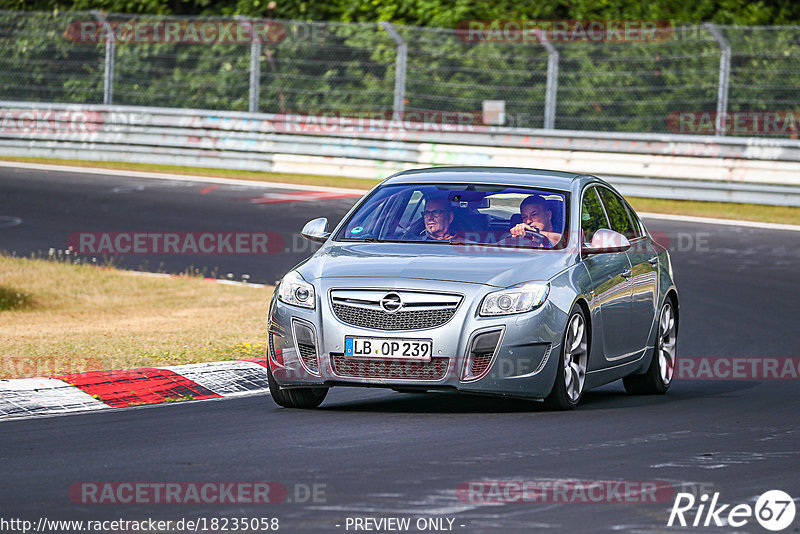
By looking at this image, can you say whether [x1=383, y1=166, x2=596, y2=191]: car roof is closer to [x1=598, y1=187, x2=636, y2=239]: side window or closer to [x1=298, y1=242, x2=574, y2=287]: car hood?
[x1=598, y1=187, x2=636, y2=239]: side window

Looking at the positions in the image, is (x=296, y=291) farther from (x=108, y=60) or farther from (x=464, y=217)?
(x=108, y=60)

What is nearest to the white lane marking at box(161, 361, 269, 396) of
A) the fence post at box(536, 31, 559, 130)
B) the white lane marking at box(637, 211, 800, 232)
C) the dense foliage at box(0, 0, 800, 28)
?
the white lane marking at box(637, 211, 800, 232)

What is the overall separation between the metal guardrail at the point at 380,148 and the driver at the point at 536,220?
13645 mm

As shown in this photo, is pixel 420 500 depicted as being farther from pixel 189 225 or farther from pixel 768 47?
pixel 768 47

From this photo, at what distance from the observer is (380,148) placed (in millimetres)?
25500

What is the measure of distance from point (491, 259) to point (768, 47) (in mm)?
15698

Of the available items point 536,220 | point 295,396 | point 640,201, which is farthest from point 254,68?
point 295,396

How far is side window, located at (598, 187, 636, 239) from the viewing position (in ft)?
34.8

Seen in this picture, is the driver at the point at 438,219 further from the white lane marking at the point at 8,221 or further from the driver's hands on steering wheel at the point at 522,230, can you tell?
the white lane marking at the point at 8,221

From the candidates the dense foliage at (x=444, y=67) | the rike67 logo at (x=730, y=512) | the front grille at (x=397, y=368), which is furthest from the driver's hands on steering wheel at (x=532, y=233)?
the dense foliage at (x=444, y=67)

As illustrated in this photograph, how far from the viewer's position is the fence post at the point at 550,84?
24547 mm

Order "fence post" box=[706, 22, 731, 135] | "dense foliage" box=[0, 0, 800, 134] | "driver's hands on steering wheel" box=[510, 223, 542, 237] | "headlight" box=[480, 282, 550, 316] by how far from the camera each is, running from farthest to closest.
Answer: "dense foliage" box=[0, 0, 800, 134] < "fence post" box=[706, 22, 731, 135] < "driver's hands on steering wheel" box=[510, 223, 542, 237] < "headlight" box=[480, 282, 550, 316]

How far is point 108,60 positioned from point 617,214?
1852cm

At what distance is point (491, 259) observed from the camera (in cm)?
909
